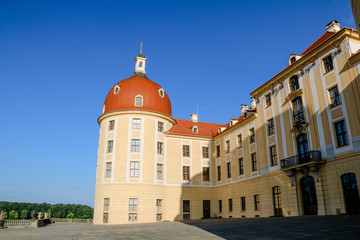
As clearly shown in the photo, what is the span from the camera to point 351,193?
65.4 feet

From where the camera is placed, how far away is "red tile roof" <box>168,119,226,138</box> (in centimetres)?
3949

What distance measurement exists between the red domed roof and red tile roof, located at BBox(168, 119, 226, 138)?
8.75 ft

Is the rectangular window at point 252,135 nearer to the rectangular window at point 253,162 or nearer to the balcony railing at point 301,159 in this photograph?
the rectangular window at point 253,162

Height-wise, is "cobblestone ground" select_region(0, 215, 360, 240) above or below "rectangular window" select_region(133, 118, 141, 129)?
below

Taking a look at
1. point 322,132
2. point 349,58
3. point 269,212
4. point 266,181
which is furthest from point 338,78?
point 269,212

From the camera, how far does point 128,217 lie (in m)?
31.8

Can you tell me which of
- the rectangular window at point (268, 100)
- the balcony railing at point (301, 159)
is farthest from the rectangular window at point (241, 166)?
the balcony railing at point (301, 159)

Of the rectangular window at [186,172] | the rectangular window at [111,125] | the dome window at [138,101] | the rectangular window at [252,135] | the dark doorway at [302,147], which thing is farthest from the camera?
the rectangular window at [186,172]

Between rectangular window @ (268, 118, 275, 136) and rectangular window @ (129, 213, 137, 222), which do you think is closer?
rectangular window @ (268, 118, 275, 136)

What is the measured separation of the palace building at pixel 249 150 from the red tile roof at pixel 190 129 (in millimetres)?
201

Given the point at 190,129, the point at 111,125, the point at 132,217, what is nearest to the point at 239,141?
the point at 190,129

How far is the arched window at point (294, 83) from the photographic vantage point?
26.2 metres

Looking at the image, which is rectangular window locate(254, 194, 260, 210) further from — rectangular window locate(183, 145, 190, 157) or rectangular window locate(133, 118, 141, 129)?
rectangular window locate(133, 118, 141, 129)

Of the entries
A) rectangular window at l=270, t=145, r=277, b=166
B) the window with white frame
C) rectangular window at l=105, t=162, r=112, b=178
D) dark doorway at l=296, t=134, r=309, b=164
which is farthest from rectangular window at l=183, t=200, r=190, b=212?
dark doorway at l=296, t=134, r=309, b=164
